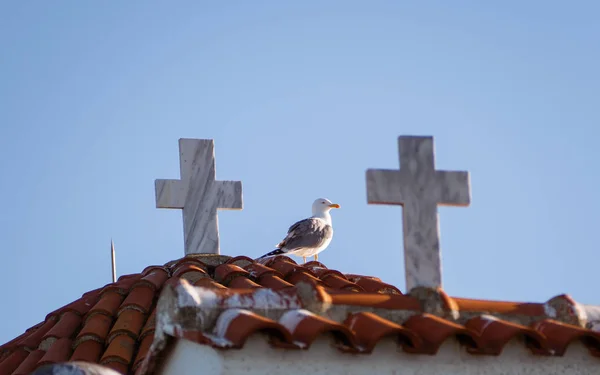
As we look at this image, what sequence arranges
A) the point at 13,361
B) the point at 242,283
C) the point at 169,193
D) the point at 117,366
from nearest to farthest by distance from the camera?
the point at 117,366 < the point at 242,283 < the point at 13,361 < the point at 169,193

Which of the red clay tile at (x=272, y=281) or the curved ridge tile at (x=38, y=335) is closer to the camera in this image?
the red clay tile at (x=272, y=281)

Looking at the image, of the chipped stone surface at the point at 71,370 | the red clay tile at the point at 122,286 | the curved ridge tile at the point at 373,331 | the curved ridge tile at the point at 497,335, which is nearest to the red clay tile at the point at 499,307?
the curved ridge tile at the point at 497,335

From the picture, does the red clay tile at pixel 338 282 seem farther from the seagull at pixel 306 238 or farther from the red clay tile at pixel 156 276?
the seagull at pixel 306 238

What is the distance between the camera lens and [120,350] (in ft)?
27.1

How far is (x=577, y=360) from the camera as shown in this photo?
6.48 m

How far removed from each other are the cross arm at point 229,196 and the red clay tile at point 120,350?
196cm

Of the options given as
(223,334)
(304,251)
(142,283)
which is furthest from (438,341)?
(304,251)

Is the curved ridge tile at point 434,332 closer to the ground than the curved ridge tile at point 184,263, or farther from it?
closer to the ground

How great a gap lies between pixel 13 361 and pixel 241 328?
368cm

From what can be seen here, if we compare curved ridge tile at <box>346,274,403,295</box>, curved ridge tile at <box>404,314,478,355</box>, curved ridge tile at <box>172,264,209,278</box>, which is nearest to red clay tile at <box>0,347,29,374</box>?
curved ridge tile at <box>172,264,209,278</box>

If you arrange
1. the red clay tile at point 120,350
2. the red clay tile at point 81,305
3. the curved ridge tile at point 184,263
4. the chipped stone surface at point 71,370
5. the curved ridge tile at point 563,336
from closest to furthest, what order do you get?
the chipped stone surface at point 71,370
the curved ridge tile at point 563,336
the red clay tile at point 120,350
the red clay tile at point 81,305
the curved ridge tile at point 184,263

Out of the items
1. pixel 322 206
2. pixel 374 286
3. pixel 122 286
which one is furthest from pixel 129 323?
pixel 322 206

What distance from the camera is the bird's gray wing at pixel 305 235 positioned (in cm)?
1379

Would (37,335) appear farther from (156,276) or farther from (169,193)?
(169,193)
